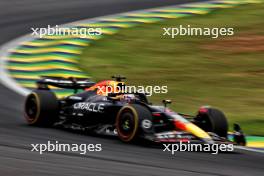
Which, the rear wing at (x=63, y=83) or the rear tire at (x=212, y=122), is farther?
the rear wing at (x=63, y=83)

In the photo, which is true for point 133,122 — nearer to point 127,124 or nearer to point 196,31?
point 127,124

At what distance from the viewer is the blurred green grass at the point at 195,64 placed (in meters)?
14.7

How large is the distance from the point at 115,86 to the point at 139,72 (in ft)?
17.7

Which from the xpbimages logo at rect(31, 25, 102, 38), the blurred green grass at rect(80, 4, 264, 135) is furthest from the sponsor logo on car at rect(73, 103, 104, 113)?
the xpbimages logo at rect(31, 25, 102, 38)

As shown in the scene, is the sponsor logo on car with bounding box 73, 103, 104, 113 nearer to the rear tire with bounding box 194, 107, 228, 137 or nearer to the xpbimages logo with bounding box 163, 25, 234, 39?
the rear tire with bounding box 194, 107, 228, 137

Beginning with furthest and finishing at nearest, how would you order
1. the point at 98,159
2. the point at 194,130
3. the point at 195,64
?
the point at 195,64, the point at 194,130, the point at 98,159

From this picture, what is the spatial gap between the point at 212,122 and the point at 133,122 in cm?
119

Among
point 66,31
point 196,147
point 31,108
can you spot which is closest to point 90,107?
point 31,108

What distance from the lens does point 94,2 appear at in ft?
80.4

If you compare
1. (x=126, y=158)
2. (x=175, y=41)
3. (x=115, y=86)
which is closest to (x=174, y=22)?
(x=175, y=41)

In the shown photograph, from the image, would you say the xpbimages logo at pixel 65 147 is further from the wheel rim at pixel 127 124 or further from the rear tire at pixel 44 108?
the rear tire at pixel 44 108

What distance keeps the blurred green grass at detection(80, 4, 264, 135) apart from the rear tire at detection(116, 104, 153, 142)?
7.42ft

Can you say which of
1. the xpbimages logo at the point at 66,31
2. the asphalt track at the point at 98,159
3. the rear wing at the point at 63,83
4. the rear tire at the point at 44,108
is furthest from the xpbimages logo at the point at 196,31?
the rear tire at the point at 44,108

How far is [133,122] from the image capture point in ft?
34.9
